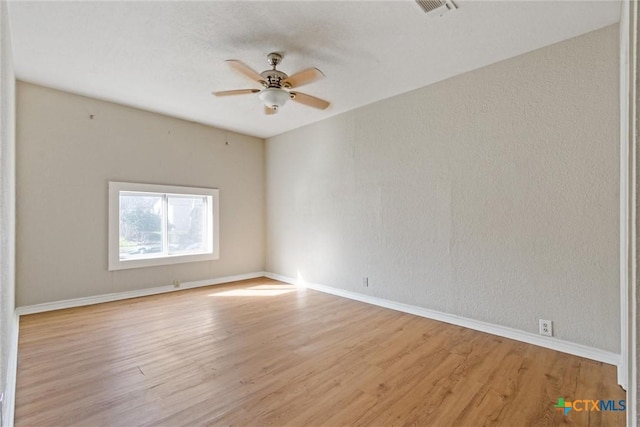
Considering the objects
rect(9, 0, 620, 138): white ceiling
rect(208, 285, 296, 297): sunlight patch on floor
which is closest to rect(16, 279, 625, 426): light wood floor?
rect(208, 285, 296, 297): sunlight patch on floor

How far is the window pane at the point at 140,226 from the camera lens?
4312 millimetres

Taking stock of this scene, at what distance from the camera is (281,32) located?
8.31 feet

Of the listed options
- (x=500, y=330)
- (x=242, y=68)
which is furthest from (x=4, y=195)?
(x=500, y=330)

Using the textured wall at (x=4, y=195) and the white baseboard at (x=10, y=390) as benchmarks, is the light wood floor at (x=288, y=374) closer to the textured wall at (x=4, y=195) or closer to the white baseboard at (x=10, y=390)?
the white baseboard at (x=10, y=390)

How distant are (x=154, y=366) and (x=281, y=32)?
9.55 feet

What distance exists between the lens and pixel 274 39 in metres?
2.62

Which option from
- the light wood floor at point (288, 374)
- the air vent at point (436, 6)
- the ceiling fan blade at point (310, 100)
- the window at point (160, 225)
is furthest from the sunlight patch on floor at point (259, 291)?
the air vent at point (436, 6)

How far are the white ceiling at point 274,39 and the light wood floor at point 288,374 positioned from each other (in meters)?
2.66

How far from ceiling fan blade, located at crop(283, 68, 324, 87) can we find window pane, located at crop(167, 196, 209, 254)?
306 cm

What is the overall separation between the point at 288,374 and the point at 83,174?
3723 millimetres

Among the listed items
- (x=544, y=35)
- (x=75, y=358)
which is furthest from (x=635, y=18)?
(x=75, y=358)

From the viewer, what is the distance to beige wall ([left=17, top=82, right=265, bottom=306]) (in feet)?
11.6

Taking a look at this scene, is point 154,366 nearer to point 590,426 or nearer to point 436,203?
point 590,426

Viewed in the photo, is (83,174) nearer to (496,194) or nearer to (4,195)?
(4,195)
